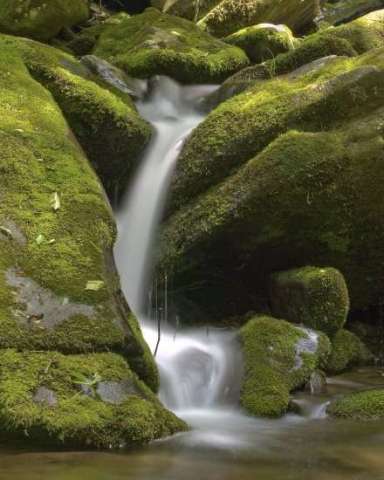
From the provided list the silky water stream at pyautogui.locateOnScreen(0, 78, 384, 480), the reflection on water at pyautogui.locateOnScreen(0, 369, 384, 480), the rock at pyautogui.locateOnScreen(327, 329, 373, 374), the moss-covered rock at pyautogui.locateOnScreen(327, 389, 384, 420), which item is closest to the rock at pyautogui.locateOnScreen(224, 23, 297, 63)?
the silky water stream at pyautogui.locateOnScreen(0, 78, 384, 480)

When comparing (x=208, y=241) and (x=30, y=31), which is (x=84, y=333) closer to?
(x=208, y=241)

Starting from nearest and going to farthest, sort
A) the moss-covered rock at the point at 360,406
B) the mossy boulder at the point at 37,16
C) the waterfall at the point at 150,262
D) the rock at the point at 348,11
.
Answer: the moss-covered rock at the point at 360,406, the waterfall at the point at 150,262, the mossy boulder at the point at 37,16, the rock at the point at 348,11

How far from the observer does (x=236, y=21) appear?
14.2m

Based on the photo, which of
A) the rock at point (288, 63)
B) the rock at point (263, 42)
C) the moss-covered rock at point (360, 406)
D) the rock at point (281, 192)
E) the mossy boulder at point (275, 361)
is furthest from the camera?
the rock at point (263, 42)

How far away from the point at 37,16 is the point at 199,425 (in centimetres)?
856

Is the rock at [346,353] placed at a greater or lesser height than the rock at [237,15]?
lesser

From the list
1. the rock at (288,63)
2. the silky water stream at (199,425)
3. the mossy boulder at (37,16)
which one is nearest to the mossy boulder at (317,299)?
the silky water stream at (199,425)

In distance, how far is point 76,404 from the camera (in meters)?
3.77

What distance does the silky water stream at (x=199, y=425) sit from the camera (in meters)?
3.32

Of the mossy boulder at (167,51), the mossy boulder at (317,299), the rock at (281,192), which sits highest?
the mossy boulder at (167,51)

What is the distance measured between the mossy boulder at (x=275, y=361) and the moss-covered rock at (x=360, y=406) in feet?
1.33

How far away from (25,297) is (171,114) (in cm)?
597

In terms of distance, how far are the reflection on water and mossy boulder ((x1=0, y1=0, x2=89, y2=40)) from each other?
8.29 meters

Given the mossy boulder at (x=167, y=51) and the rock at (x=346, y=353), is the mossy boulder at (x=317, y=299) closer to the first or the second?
the rock at (x=346, y=353)
